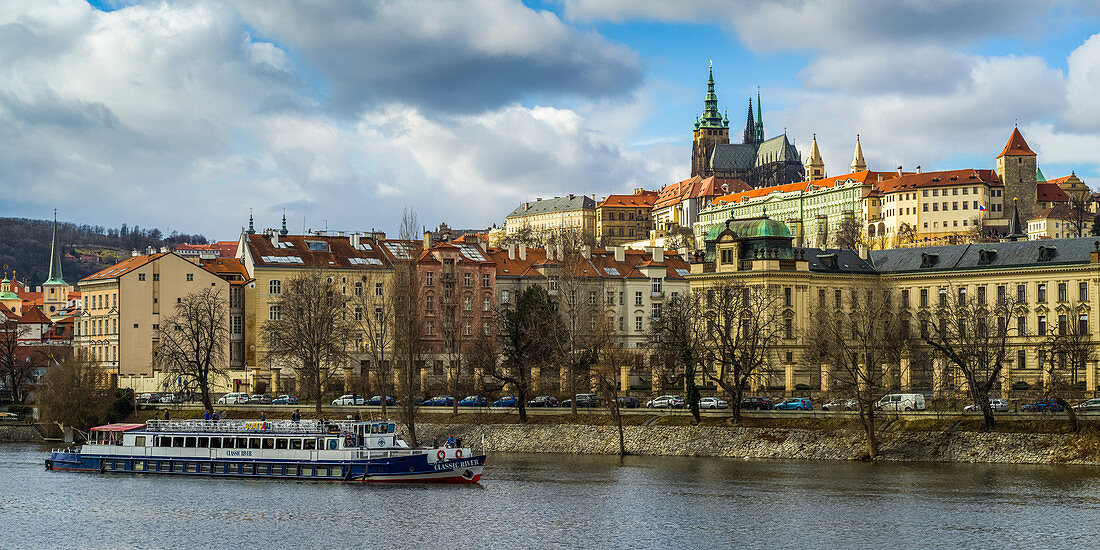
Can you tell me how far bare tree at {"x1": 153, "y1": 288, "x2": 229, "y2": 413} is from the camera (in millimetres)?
118812

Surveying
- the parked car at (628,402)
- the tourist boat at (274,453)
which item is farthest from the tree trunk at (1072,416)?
the tourist boat at (274,453)

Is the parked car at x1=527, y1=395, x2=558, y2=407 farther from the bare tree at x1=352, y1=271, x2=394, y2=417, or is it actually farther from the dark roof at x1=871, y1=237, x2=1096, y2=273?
the dark roof at x1=871, y1=237, x2=1096, y2=273

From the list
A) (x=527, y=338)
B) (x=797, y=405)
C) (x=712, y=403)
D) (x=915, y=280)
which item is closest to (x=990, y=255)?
(x=915, y=280)

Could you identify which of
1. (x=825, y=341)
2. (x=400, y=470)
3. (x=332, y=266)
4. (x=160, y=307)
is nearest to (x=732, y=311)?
(x=825, y=341)

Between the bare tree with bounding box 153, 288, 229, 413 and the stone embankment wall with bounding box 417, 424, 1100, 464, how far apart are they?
24.8 m

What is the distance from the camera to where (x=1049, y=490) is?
229 feet

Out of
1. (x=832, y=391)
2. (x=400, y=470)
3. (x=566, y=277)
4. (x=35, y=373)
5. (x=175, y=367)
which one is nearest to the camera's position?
(x=400, y=470)

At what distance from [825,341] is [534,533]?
4801 centimetres

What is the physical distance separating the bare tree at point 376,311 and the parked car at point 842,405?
1257 inches

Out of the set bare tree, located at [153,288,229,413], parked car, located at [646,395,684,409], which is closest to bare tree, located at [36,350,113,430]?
bare tree, located at [153,288,229,413]

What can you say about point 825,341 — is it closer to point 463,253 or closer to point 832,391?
point 832,391

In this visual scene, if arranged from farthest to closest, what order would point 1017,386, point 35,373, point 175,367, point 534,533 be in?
1. point 35,373
2. point 175,367
3. point 1017,386
4. point 534,533

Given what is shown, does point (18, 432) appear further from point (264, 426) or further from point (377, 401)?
point (264, 426)

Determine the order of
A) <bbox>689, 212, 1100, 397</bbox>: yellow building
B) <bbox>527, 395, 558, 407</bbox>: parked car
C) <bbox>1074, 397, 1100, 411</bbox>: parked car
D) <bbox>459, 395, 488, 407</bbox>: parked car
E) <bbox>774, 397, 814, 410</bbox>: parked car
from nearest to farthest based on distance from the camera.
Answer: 1. <bbox>1074, 397, 1100, 411</bbox>: parked car
2. <bbox>774, 397, 814, 410</bbox>: parked car
3. <bbox>527, 395, 558, 407</bbox>: parked car
4. <bbox>459, 395, 488, 407</bbox>: parked car
5. <bbox>689, 212, 1100, 397</bbox>: yellow building
